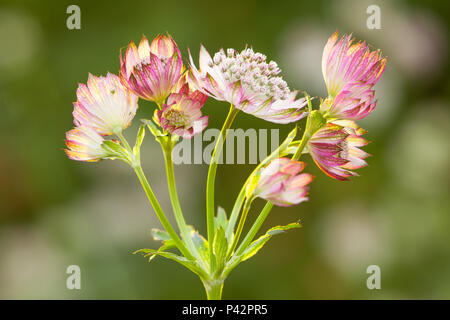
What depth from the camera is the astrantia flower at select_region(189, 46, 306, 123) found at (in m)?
0.43

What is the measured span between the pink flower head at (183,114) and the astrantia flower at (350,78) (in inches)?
4.5

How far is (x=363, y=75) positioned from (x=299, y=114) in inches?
2.6

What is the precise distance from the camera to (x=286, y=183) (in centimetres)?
40

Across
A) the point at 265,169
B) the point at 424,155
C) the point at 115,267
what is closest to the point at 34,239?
the point at 115,267

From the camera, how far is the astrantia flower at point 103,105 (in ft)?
1.45

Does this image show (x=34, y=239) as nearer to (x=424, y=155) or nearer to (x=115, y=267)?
(x=115, y=267)

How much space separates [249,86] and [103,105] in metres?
0.14
